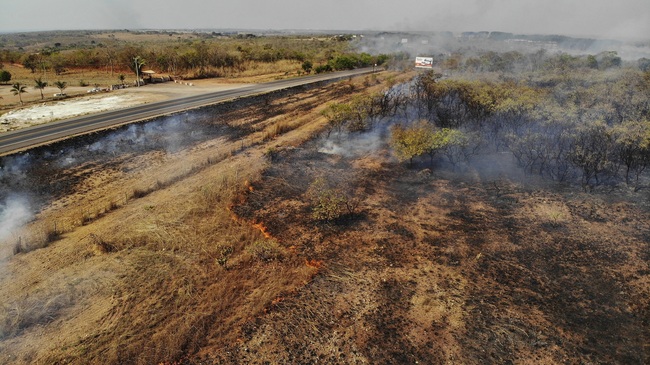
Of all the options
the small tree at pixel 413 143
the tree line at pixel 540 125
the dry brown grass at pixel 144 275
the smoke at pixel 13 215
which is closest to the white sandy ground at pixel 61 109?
the smoke at pixel 13 215

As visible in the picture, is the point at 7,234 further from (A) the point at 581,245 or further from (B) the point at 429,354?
(A) the point at 581,245

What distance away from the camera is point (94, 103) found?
151ft

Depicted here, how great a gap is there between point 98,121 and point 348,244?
31.2 meters

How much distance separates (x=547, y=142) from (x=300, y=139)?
66.0ft

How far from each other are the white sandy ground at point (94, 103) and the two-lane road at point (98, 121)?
9.25ft

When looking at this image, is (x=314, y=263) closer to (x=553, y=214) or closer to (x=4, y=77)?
(x=553, y=214)

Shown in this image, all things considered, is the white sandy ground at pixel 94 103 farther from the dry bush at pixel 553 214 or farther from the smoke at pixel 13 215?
the dry bush at pixel 553 214

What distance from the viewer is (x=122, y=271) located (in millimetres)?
14602

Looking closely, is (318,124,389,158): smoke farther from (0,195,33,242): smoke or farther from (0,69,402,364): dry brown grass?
(0,195,33,242): smoke

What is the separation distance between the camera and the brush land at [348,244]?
1177 cm

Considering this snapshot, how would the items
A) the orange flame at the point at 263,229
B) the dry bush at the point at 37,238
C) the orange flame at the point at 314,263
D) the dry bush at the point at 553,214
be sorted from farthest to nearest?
1. the dry bush at the point at 553,214
2. the orange flame at the point at 263,229
3. the dry bush at the point at 37,238
4. the orange flame at the point at 314,263

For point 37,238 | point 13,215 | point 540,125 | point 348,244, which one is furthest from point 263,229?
point 540,125

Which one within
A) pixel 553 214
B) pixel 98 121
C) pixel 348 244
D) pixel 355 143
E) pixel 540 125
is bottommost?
pixel 348 244

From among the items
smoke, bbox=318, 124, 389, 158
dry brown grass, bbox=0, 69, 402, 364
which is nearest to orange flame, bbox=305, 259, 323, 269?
dry brown grass, bbox=0, 69, 402, 364
